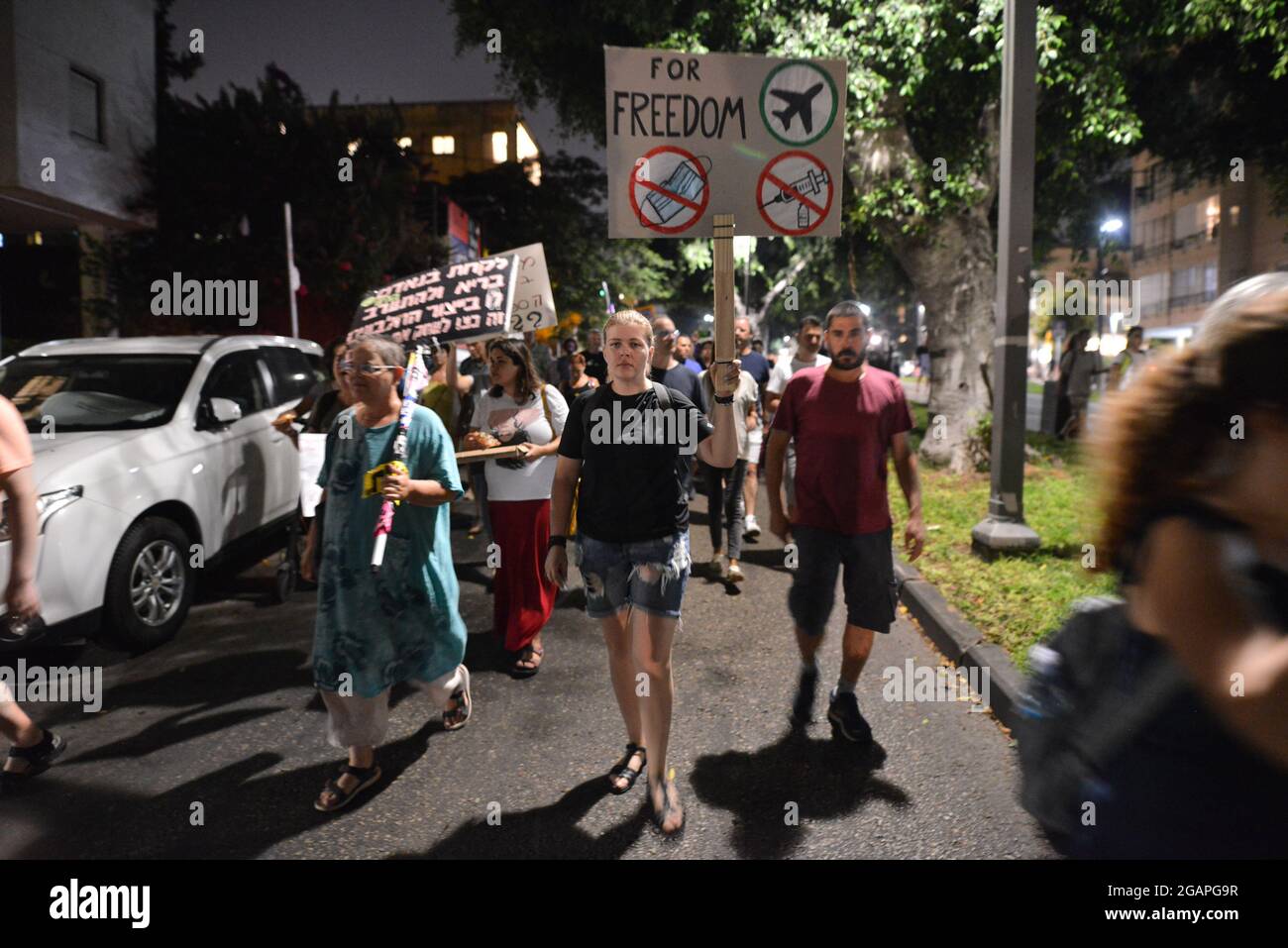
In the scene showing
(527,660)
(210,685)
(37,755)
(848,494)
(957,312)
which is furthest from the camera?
(957,312)

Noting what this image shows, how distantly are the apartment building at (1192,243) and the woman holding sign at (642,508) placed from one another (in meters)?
37.4

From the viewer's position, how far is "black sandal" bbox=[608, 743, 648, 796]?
362cm

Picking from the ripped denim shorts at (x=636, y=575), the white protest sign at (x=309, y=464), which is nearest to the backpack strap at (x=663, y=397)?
the ripped denim shorts at (x=636, y=575)

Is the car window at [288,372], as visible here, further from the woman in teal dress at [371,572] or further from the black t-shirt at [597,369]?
the woman in teal dress at [371,572]

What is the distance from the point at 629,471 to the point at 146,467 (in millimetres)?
3615

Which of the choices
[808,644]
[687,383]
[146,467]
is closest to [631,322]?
[808,644]

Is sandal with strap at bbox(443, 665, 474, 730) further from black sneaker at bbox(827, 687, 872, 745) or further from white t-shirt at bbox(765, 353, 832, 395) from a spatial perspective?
white t-shirt at bbox(765, 353, 832, 395)

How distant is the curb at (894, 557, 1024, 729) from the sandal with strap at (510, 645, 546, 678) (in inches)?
84.1

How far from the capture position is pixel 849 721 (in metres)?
4.10

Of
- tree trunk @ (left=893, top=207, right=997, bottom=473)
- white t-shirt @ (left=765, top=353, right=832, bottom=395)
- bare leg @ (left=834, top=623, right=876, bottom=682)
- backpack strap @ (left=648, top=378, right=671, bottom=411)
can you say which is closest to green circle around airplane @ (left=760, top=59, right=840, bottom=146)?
backpack strap @ (left=648, top=378, right=671, bottom=411)

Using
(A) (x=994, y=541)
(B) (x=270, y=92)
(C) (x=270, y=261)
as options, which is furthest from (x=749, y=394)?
(B) (x=270, y=92)

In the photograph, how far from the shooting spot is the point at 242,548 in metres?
6.71

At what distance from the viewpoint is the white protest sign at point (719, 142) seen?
405 cm

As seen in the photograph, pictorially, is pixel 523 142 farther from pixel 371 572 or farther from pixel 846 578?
pixel 371 572
